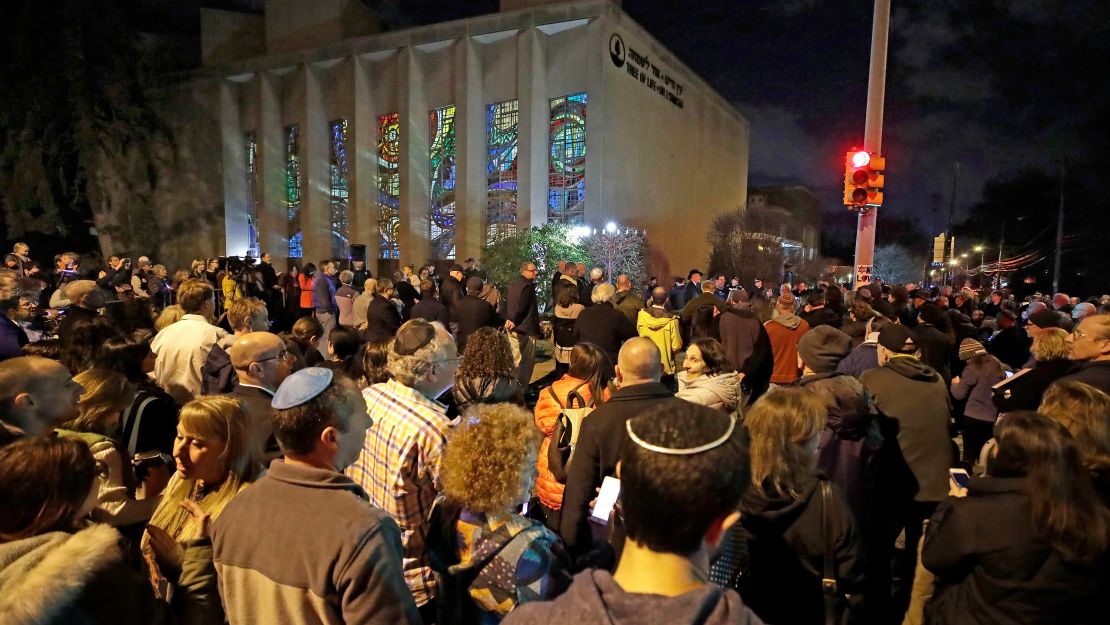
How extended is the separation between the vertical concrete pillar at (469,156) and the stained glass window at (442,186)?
1.19 metres

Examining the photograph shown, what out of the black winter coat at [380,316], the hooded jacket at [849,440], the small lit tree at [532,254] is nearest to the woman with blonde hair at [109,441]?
the hooded jacket at [849,440]

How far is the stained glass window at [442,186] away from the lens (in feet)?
88.0

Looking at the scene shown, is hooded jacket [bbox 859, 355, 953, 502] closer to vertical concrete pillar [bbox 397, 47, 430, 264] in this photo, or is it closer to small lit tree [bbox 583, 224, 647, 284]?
small lit tree [bbox 583, 224, 647, 284]

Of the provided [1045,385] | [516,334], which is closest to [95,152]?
[516,334]

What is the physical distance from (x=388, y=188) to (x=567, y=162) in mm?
9636

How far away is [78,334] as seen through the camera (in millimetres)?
4160

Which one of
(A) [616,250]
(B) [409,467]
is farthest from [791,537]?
(A) [616,250]

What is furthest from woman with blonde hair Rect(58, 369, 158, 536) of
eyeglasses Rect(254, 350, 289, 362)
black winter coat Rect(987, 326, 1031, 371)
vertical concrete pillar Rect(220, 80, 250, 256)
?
vertical concrete pillar Rect(220, 80, 250, 256)

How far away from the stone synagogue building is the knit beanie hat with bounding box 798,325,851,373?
19.4 m

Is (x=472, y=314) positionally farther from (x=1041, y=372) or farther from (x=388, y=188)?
(x=388, y=188)

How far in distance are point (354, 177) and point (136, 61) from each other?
10762 mm

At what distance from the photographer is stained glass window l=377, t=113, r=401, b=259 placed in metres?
28.3

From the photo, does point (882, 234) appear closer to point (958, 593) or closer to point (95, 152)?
point (95, 152)

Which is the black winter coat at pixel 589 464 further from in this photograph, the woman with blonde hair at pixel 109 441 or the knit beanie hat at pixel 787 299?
the knit beanie hat at pixel 787 299
